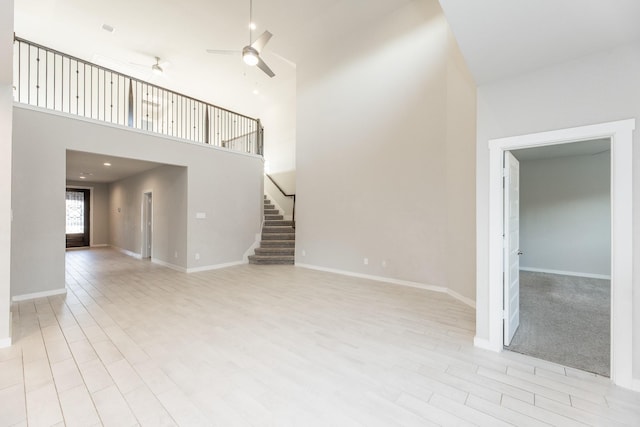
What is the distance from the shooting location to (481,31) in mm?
2047

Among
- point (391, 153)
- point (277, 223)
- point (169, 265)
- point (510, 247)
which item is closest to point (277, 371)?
point (510, 247)

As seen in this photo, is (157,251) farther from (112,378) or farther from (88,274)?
(112,378)

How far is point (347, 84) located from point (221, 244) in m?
4.92

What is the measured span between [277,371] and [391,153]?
14.1 feet

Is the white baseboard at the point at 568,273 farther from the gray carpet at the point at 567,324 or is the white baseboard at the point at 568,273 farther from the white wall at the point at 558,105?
the white wall at the point at 558,105

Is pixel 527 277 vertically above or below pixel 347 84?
below

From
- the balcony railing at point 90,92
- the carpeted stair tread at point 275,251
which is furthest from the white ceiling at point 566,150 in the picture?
the balcony railing at point 90,92

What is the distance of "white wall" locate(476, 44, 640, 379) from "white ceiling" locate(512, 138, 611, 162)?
302cm

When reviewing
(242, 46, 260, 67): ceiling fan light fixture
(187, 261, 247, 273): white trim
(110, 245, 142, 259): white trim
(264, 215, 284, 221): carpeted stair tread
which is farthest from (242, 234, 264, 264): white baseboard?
(242, 46, 260, 67): ceiling fan light fixture

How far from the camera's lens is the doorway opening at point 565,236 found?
380 centimetres

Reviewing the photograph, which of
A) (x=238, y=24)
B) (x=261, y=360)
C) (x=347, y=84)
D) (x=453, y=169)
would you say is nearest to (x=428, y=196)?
(x=453, y=169)

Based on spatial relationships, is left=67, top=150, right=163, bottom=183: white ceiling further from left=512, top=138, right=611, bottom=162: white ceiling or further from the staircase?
left=512, top=138, right=611, bottom=162: white ceiling

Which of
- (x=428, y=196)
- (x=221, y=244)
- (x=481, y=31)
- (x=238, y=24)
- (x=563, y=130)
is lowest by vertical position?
(x=221, y=244)

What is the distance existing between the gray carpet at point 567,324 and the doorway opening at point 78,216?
1381 centimetres
